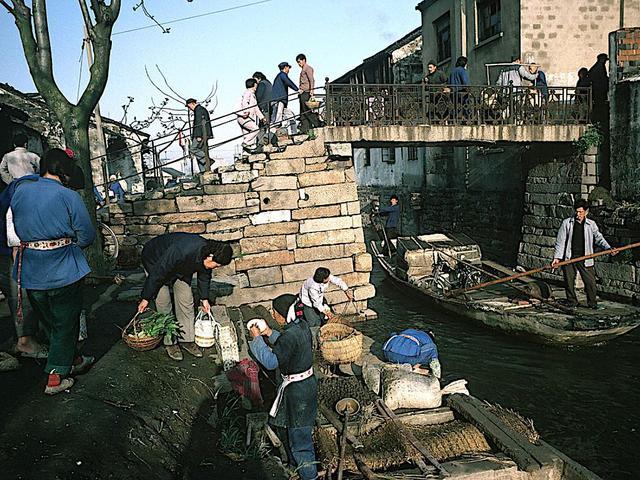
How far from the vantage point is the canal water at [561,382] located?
6.71m

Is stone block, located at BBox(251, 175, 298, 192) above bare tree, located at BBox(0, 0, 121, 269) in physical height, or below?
below

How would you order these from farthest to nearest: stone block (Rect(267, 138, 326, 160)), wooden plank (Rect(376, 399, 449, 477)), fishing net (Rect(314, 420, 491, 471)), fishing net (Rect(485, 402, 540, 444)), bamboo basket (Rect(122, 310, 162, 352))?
stone block (Rect(267, 138, 326, 160)) < bamboo basket (Rect(122, 310, 162, 352)) < fishing net (Rect(485, 402, 540, 444)) < fishing net (Rect(314, 420, 491, 471)) < wooden plank (Rect(376, 399, 449, 477))

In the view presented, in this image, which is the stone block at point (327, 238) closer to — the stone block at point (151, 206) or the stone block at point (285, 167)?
the stone block at point (285, 167)

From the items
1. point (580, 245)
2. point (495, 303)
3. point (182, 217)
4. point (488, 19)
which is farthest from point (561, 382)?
point (488, 19)

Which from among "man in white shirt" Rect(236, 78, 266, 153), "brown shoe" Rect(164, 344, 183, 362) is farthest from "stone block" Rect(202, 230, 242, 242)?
"brown shoe" Rect(164, 344, 183, 362)

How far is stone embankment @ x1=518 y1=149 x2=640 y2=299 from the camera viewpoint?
11523mm

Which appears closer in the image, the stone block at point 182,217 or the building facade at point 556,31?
the stone block at point 182,217

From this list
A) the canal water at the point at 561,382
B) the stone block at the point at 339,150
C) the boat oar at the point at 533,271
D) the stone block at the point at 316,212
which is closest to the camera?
the canal water at the point at 561,382

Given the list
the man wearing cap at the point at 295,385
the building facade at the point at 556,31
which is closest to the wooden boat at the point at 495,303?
the building facade at the point at 556,31

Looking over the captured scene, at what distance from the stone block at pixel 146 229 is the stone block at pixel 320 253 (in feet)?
8.56

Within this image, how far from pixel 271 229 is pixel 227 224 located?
858mm

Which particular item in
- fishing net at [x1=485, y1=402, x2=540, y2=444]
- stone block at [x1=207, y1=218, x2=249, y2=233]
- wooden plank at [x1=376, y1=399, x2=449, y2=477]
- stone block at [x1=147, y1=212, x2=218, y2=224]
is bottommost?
fishing net at [x1=485, y1=402, x2=540, y2=444]

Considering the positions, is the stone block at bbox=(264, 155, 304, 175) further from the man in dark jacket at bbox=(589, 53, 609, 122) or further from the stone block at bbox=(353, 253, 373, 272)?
the man in dark jacket at bbox=(589, 53, 609, 122)

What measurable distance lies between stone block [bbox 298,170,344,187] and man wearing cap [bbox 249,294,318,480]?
233 inches
